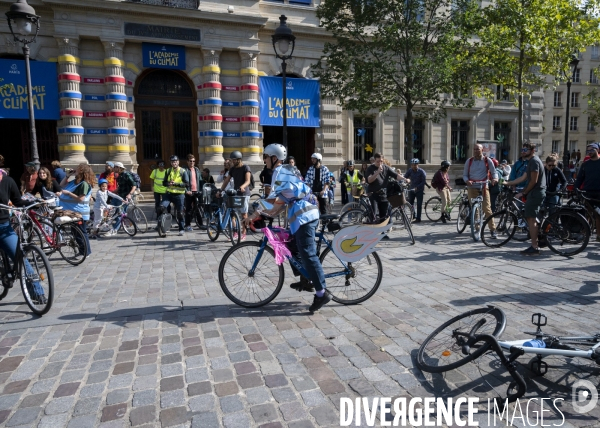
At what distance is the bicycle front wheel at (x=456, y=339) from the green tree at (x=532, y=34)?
47.5ft

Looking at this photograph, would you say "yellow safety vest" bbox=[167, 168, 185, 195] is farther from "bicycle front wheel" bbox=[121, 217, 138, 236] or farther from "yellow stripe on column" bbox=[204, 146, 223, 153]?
"yellow stripe on column" bbox=[204, 146, 223, 153]

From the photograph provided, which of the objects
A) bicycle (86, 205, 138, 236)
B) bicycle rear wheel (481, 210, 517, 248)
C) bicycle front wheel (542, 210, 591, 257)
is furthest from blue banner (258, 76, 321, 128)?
bicycle front wheel (542, 210, 591, 257)

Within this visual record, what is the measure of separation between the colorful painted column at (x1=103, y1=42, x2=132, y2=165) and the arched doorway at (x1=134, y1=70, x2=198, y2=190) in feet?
3.23

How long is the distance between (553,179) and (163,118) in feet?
50.0

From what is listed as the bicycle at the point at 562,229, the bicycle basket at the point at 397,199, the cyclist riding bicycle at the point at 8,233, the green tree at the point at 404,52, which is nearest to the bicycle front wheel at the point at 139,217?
the cyclist riding bicycle at the point at 8,233

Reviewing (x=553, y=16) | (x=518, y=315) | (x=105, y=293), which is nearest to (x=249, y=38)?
(x=553, y=16)

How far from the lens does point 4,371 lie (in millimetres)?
3496

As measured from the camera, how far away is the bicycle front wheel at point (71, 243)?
724 centimetres

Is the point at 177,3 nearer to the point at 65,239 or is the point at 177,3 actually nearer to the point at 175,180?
the point at 175,180

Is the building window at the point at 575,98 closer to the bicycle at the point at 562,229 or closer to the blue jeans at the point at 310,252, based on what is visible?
the bicycle at the point at 562,229

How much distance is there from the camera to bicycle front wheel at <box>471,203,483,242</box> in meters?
8.81

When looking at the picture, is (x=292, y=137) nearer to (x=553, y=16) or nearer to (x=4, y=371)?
(x=553, y=16)

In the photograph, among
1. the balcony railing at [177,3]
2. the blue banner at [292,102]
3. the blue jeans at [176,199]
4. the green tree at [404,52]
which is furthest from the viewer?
the blue banner at [292,102]

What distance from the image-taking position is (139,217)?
11.5 metres
